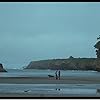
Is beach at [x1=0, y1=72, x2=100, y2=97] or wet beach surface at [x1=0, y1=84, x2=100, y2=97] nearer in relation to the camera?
beach at [x1=0, y1=72, x2=100, y2=97]

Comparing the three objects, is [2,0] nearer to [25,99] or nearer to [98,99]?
[25,99]

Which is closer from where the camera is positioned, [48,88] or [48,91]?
[48,91]

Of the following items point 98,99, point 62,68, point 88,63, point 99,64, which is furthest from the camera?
point 62,68

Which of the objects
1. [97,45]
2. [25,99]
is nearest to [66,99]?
[25,99]

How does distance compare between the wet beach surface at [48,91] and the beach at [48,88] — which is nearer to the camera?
the beach at [48,88]

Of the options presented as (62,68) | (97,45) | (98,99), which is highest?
(62,68)

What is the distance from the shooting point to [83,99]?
3336mm

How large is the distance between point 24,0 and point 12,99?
3.38 feet

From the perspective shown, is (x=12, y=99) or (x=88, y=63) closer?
(x=12, y=99)

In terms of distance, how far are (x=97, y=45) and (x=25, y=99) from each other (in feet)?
144

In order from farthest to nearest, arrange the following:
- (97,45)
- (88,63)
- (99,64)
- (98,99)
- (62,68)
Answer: (62,68), (88,63), (99,64), (97,45), (98,99)

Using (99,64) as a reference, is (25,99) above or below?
below

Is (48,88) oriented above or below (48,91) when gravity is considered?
above

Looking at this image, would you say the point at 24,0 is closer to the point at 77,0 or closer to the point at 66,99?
the point at 77,0
